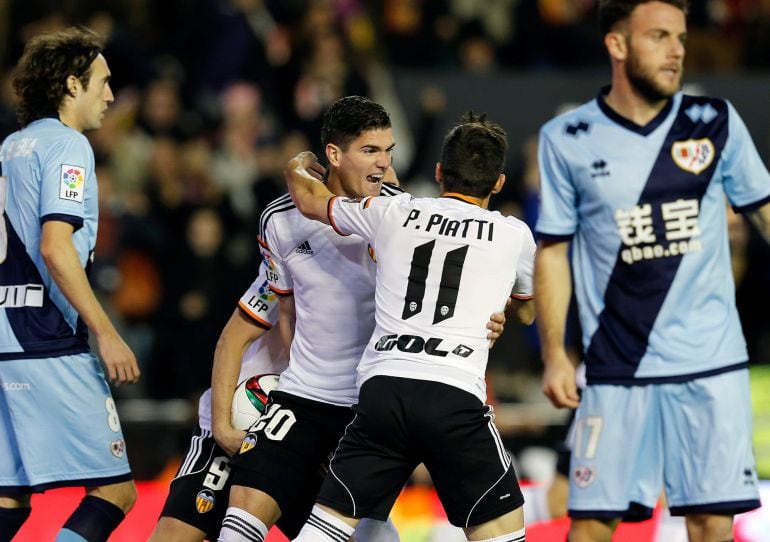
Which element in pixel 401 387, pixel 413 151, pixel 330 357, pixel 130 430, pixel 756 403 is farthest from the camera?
pixel 413 151

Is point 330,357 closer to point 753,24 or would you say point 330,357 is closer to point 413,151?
point 413,151

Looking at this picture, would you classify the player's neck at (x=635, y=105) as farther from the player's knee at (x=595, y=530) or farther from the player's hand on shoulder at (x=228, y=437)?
the player's hand on shoulder at (x=228, y=437)

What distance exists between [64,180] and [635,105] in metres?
2.46

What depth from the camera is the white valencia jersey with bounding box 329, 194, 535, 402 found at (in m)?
5.34

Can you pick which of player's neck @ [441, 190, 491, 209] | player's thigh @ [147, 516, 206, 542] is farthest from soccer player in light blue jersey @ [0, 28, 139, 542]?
player's neck @ [441, 190, 491, 209]

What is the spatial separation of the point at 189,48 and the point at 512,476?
903cm

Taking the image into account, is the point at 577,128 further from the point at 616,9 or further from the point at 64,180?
the point at 64,180

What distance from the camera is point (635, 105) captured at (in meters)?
5.64

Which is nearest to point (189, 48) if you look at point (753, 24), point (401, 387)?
point (753, 24)

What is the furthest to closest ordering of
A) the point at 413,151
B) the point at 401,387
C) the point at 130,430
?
1. the point at 413,151
2. the point at 130,430
3. the point at 401,387

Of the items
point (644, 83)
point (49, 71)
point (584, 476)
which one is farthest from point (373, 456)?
point (49, 71)

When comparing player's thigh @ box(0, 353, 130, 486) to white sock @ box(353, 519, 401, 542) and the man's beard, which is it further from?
the man's beard

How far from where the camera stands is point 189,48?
1350cm

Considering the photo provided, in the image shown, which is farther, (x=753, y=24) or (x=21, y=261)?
(x=753, y=24)
